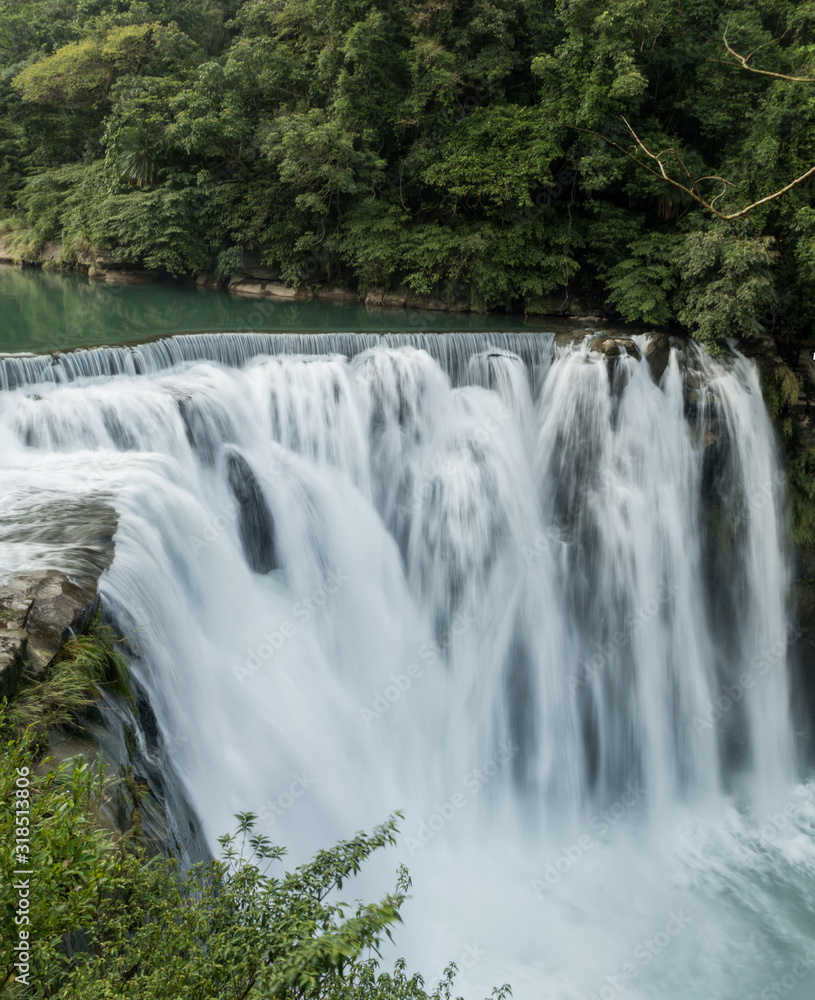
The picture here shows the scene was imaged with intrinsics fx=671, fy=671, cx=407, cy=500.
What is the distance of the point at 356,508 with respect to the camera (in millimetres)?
10703

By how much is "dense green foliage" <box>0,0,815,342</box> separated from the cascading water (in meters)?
3.96

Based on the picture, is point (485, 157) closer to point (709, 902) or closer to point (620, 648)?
point (620, 648)

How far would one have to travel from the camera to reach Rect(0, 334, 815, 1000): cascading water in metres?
7.56

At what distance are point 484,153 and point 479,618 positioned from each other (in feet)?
43.0

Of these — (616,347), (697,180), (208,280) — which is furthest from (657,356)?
(208,280)

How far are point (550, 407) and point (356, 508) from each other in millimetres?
4362

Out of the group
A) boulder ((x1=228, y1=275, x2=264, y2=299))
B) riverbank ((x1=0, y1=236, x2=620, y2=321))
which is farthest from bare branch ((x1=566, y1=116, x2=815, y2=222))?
boulder ((x1=228, y1=275, x2=264, y2=299))

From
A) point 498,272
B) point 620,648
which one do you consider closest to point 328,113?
point 498,272

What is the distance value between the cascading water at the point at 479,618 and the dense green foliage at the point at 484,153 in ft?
13.0

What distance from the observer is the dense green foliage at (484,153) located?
14.0m

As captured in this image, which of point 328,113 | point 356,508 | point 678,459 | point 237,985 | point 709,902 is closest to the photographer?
point 237,985

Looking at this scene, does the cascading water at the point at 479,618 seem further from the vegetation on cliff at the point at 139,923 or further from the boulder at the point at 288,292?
the boulder at the point at 288,292

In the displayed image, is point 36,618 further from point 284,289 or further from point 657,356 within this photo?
point 284,289

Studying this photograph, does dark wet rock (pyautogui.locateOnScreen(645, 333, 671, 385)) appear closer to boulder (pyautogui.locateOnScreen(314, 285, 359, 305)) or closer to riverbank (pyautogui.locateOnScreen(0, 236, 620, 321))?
riverbank (pyautogui.locateOnScreen(0, 236, 620, 321))
